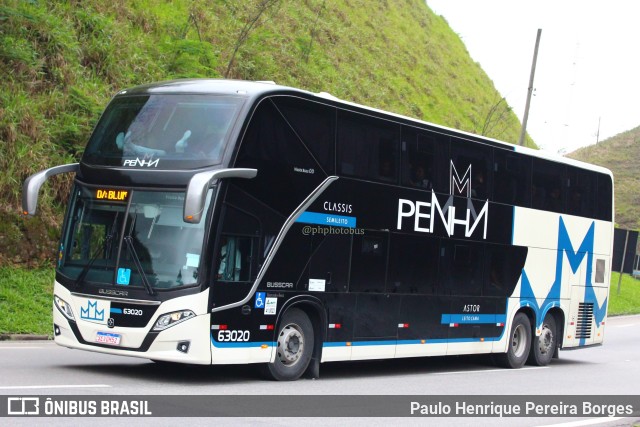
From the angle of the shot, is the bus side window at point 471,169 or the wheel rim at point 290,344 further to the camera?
the bus side window at point 471,169

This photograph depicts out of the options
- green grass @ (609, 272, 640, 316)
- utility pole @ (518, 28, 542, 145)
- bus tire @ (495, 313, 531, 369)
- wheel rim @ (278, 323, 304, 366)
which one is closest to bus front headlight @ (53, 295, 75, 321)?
wheel rim @ (278, 323, 304, 366)

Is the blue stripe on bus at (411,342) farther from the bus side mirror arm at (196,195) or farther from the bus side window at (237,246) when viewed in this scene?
the bus side mirror arm at (196,195)

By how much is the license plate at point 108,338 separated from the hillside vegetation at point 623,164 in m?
85.2

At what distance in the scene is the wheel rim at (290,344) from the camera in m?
14.1

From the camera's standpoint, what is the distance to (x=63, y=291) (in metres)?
13.3

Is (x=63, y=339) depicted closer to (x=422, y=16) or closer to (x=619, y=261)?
(x=619, y=261)

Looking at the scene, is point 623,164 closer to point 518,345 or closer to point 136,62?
point 136,62

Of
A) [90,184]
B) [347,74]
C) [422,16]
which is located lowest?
[90,184]

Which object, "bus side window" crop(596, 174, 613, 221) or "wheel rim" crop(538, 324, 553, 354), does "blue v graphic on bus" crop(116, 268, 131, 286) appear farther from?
"bus side window" crop(596, 174, 613, 221)

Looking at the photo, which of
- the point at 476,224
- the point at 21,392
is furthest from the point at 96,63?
the point at 21,392

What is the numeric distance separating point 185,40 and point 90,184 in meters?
14.5

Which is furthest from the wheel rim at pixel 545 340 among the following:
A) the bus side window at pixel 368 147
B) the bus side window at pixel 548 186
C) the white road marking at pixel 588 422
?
the white road marking at pixel 588 422

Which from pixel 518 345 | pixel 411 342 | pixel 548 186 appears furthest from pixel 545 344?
pixel 411 342

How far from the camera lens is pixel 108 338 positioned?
12.8 meters
